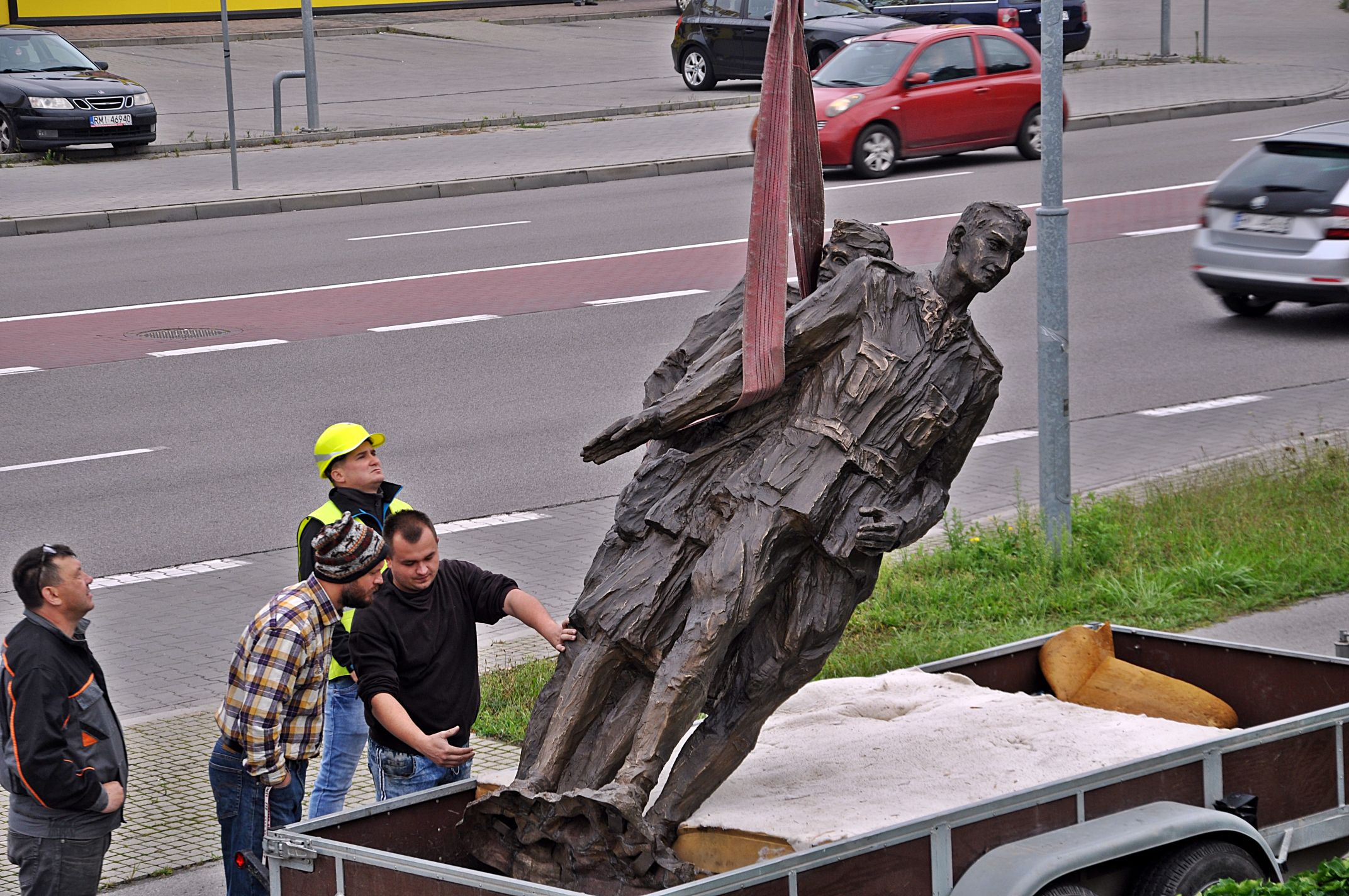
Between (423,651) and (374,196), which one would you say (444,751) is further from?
(374,196)

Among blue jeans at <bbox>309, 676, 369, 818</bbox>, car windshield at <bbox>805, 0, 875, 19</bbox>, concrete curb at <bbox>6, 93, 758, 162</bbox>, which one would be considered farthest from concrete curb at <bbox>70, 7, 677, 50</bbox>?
blue jeans at <bbox>309, 676, 369, 818</bbox>

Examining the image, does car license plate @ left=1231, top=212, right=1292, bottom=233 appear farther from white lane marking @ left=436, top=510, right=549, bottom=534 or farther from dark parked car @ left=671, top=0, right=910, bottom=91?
dark parked car @ left=671, top=0, right=910, bottom=91

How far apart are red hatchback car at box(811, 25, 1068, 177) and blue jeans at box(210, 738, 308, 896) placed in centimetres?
1783

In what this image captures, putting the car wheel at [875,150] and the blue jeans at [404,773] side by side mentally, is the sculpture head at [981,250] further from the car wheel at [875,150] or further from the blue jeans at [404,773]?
the car wheel at [875,150]

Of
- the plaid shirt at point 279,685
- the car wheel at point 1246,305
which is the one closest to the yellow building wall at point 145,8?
the car wheel at point 1246,305

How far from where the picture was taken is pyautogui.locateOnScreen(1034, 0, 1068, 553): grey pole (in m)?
9.35

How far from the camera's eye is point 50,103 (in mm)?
25375

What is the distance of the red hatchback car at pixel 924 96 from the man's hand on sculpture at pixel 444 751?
1778 cm

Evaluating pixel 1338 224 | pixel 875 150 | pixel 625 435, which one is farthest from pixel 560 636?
pixel 875 150

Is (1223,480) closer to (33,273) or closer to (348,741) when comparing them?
(348,741)

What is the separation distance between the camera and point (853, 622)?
29.3 feet

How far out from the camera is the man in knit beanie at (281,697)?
5.72 m

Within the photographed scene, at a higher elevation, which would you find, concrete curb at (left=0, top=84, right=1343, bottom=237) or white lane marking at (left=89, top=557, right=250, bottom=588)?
concrete curb at (left=0, top=84, right=1343, bottom=237)

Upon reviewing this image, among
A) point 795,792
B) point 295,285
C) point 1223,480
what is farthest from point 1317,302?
point 795,792
